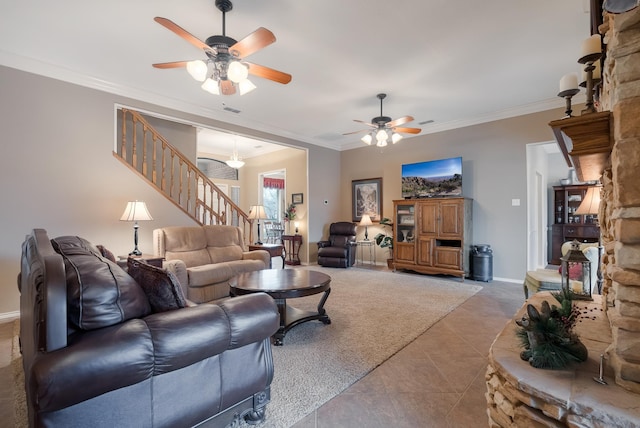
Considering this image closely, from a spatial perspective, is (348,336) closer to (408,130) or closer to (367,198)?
(408,130)

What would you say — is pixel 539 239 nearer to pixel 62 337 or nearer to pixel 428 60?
pixel 428 60

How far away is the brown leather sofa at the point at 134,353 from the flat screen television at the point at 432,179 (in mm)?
4725

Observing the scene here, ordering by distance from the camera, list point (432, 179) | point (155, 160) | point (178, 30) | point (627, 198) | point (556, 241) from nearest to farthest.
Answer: point (627, 198) < point (178, 30) < point (155, 160) < point (432, 179) < point (556, 241)

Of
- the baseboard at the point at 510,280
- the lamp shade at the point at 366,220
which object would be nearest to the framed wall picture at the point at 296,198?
the lamp shade at the point at 366,220

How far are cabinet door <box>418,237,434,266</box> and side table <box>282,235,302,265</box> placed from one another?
2717 millimetres

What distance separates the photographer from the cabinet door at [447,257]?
5.10 meters

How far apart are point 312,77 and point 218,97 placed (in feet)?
5.17

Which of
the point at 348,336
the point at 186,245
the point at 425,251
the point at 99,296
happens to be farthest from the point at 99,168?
the point at 425,251

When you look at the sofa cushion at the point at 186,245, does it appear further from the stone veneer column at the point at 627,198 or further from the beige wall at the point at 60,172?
the stone veneer column at the point at 627,198

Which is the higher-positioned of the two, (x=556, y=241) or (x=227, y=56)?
(x=227, y=56)

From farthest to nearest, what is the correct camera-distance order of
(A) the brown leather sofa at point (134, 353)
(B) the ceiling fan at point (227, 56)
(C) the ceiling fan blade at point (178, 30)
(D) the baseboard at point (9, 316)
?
(D) the baseboard at point (9, 316)
(B) the ceiling fan at point (227, 56)
(C) the ceiling fan blade at point (178, 30)
(A) the brown leather sofa at point (134, 353)

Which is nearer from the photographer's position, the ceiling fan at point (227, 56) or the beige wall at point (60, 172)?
the ceiling fan at point (227, 56)

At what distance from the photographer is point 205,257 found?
4.20 meters

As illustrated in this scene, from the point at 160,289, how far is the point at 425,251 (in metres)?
4.88
